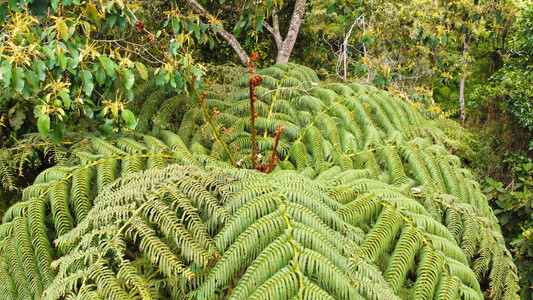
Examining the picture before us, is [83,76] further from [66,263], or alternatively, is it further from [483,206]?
[483,206]

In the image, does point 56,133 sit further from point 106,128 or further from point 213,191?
point 213,191

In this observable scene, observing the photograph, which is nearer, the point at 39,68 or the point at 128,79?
the point at 39,68

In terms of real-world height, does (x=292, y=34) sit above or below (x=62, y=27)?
above

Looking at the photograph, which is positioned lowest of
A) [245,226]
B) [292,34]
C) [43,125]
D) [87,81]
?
[245,226]

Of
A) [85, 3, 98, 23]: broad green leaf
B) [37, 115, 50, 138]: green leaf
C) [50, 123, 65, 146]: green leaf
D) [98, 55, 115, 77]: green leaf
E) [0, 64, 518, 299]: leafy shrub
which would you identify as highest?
[85, 3, 98, 23]: broad green leaf

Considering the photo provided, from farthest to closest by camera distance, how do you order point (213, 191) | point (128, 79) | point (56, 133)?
point (128, 79) → point (56, 133) → point (213, 191)

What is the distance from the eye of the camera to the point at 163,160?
5.62 ft

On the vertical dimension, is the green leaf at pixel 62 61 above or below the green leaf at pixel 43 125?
above

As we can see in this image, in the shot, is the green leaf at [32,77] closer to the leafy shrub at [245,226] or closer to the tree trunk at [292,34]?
the leafy shrub at [245,226]

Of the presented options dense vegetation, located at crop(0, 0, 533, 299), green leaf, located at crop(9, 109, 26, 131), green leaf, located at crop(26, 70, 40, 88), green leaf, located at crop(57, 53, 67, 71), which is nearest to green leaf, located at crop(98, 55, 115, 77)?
dense vegetation, located at crop(0, 0, 533, 299)

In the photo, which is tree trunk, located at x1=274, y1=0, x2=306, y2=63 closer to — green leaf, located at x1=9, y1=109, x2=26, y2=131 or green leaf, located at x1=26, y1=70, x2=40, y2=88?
green leaf, located at x1=9, y1=109, x2=26, y2=131

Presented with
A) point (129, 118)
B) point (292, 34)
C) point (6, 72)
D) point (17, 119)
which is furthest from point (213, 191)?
point (292, 34)

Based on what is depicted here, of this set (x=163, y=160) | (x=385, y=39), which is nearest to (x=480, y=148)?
(x=385, y=39)

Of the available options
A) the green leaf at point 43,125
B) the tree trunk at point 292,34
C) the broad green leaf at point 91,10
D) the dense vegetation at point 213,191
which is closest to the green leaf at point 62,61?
the dense vegetation at point 213,191
